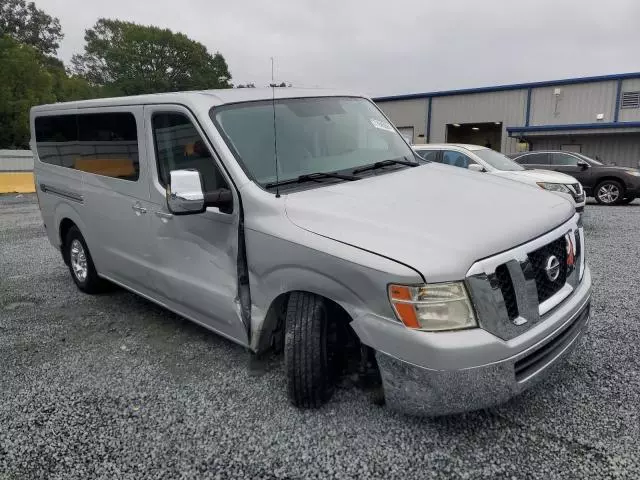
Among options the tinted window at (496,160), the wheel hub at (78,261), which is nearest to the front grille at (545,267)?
the wheel hub at (78,261)

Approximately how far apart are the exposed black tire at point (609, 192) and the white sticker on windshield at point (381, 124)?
11046mm

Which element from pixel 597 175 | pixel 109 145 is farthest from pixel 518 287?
pixel 597 175

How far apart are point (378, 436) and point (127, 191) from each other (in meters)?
2.62

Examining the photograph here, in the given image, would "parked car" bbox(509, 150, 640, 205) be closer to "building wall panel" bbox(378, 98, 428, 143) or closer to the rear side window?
the rear side window

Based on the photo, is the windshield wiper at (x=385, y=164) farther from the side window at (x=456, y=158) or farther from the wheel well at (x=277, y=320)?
the side window at (x=456, y=158)

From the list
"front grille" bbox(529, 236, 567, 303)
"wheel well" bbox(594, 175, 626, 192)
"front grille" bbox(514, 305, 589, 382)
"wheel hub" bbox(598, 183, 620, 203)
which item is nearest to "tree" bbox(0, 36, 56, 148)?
"wheel well" bbox(594, 175, 626, 192)

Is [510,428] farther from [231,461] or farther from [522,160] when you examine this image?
[522,160]

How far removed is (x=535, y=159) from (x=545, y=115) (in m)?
13.3

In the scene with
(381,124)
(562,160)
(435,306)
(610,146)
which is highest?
(381,124)

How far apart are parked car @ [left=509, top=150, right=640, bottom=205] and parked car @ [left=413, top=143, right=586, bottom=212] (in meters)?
3.65

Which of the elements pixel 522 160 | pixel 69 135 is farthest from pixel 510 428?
pixel 522 160

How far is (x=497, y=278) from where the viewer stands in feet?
7.25

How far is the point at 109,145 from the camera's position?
4.06 m

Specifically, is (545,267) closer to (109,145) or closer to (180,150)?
(180,150)
